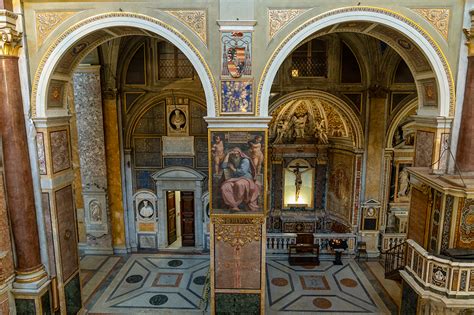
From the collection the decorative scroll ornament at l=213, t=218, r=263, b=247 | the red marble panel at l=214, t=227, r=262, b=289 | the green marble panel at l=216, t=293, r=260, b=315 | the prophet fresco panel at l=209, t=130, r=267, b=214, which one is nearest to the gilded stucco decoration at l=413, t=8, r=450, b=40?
the prophet fresco panel at l=209, t=130, r=267, b=214

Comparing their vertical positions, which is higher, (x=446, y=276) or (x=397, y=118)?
(x=397, y=118)

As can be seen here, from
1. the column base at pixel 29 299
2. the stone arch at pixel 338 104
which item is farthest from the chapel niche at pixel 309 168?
the column base at pixel 29 299

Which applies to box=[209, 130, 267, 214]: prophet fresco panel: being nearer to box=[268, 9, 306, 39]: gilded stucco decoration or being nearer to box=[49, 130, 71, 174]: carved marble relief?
box=[268, 9, 306, 39]: gilded stucco decoration

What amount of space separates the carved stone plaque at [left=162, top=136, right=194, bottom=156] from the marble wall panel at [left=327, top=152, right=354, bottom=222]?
222 inches

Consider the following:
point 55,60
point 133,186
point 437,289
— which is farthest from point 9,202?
point 437,289

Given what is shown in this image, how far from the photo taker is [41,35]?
266 inches

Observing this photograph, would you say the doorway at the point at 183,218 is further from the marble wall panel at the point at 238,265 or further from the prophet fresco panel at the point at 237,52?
the prophet fresco panel at the point at 237,52

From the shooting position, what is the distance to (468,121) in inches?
257

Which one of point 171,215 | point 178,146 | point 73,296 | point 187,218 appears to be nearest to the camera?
point 73,296

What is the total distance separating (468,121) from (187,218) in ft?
30.2

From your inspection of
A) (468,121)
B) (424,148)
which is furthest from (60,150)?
(468,121)

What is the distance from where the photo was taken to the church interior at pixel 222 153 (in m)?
6.59

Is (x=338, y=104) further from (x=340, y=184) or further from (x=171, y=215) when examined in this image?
(x=171, y=215)

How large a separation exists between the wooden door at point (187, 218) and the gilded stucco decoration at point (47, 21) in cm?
692
